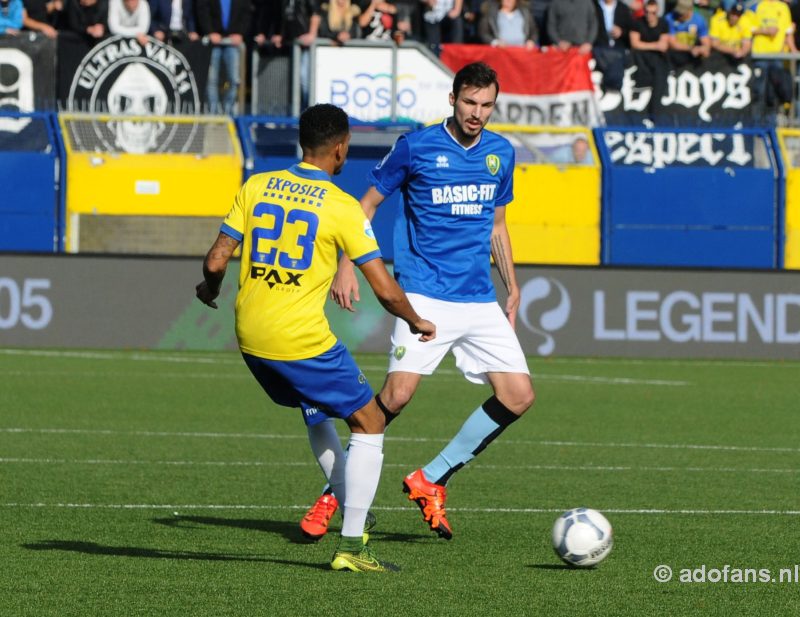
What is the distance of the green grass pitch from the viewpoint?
611cm

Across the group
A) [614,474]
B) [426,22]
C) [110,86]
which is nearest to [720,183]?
[426,22]

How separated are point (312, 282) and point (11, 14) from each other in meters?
16.4

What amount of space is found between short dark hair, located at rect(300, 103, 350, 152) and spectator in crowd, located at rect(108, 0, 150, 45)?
622 inches

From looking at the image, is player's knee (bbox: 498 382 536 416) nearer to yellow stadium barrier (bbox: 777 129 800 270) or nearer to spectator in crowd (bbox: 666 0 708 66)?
yellow stadium barrier (bbox: 777 129 800 270)

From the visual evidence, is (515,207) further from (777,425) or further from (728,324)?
(777,425)

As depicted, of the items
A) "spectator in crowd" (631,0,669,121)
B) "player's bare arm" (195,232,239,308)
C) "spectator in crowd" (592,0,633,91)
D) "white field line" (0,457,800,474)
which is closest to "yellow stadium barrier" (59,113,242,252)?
"spectator in crowd" (592,0,633,91)

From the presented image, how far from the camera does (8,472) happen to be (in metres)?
9.61

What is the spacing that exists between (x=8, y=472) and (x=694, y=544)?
Result: 4168 millimetres

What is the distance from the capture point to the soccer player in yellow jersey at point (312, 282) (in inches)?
255

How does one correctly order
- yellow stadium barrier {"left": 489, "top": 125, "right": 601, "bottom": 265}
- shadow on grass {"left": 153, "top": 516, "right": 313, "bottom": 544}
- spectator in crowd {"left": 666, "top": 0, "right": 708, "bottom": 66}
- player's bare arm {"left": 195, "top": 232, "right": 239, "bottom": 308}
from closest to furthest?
player's bare arm {"left": 195, "top": 232, "right": 239, "bottom": 308} → shadow on grass {"left": 153, "top": 516, "right": 313, "bottom": 544} → yellow stadium barrier {"left": 489, "top": 125, "right": 601, "bottom": 265} → spectator in crowd {"left": 666, "top": 0, "right": 708, "bottom": 66}


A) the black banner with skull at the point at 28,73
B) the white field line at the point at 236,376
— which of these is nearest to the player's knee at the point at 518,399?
the white field line at the point at 236,376

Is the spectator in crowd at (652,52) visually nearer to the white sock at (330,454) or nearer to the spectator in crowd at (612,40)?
the spectator in crowd at (612,40)

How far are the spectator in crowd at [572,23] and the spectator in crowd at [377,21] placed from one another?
2258 millimetres

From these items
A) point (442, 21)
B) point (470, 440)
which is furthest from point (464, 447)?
point (442, 21)
